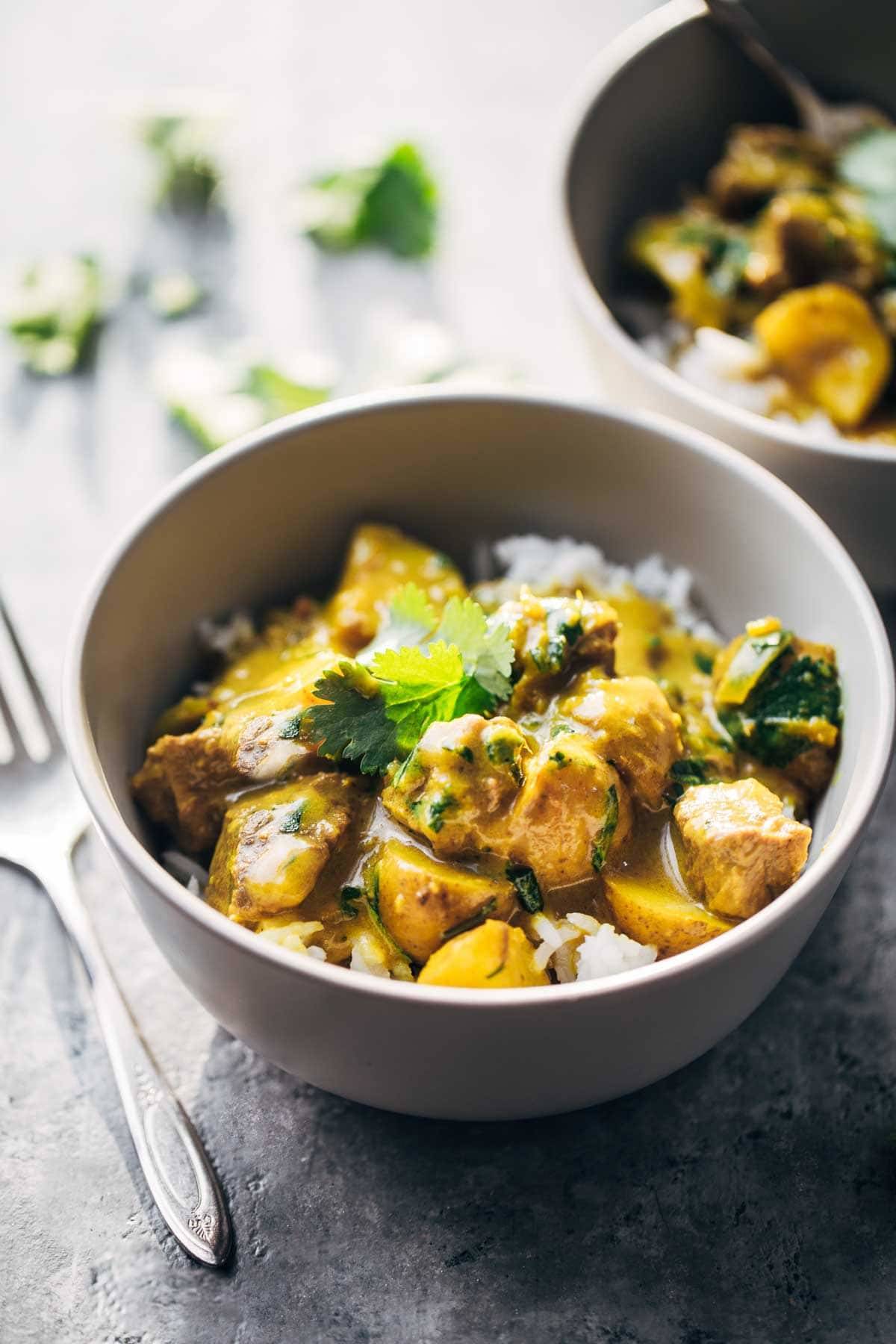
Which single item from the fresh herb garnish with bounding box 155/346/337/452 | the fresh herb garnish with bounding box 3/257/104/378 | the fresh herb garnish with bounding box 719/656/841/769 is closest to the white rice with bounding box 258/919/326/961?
the fresh herb garnish with bounding box 719/656/841/769

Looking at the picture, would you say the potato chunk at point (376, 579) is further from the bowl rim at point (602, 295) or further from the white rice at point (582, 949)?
the white rice at point (582, 949)

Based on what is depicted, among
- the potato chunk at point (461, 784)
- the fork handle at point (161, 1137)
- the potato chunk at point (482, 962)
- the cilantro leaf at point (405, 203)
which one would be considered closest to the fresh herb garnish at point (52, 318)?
the cilantro leaf at point (405, 203)

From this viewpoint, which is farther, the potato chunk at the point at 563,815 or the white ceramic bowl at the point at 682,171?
the white ceramic bowl at the point at 682,171

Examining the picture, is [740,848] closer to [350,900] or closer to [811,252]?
[350,900]

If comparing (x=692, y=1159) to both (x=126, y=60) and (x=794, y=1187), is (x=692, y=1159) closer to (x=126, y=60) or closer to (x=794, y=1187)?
(x=794, y=1187)

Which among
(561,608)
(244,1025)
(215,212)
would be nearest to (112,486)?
(215,212)

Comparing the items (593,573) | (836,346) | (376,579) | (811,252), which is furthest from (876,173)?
(376,579)

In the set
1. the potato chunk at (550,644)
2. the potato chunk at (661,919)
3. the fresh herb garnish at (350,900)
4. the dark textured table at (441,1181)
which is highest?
the potato chunk at (550,644)
